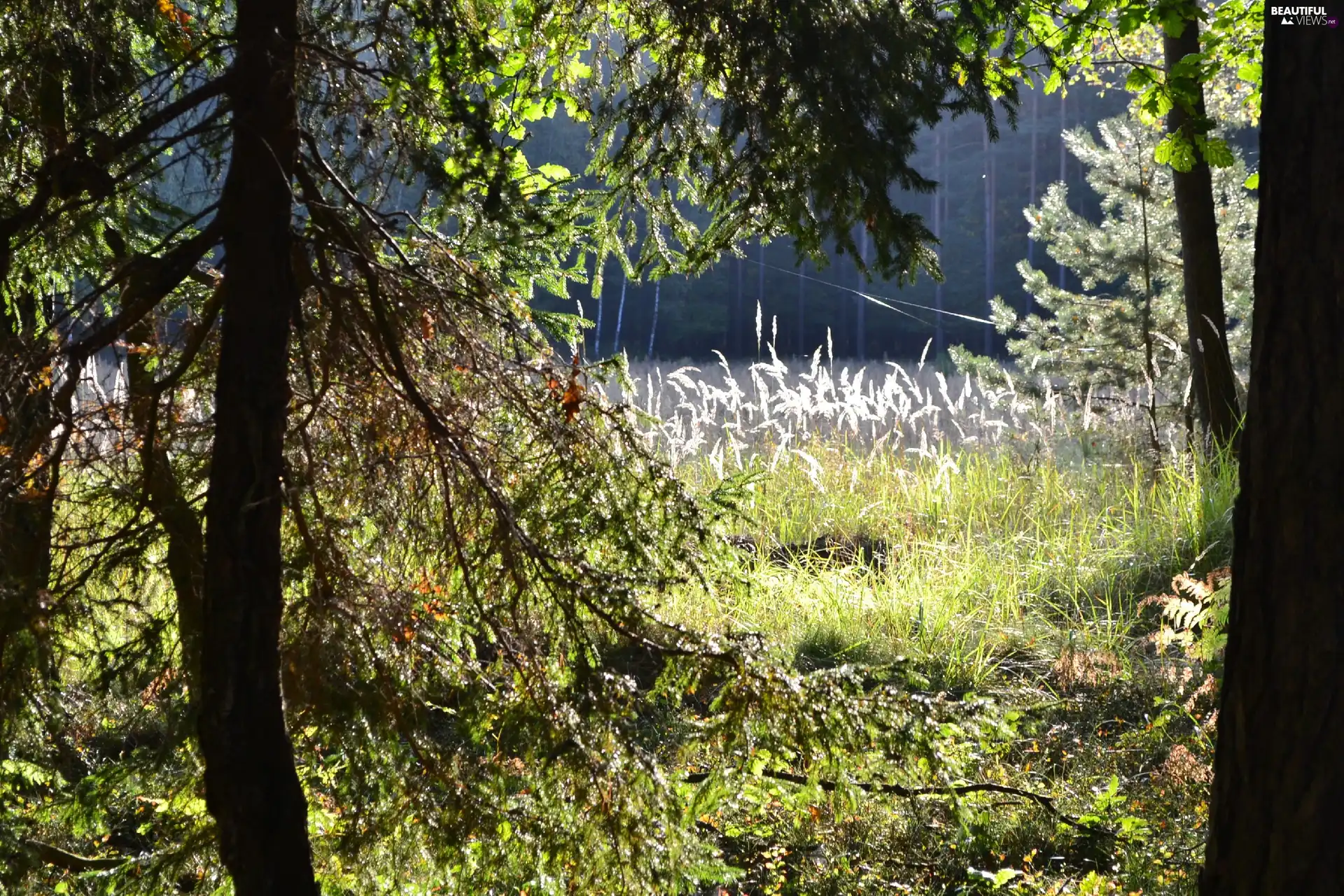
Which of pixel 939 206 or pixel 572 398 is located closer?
pixel 572 398

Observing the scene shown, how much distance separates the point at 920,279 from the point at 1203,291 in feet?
96.1

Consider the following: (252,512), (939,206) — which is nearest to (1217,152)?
(252,512)

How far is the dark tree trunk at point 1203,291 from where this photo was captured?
276 inches

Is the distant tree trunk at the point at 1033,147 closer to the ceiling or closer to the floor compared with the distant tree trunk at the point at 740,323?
closer to the ceiling

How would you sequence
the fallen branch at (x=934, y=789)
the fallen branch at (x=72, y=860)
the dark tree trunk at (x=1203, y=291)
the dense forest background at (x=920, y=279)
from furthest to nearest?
the dense forest background at (x=920, y=279)
the dark tree trunk at (x=1203, y=291)
the fallen branch at (x=934, y=789)
the fallen branch at (x=72, y=860)

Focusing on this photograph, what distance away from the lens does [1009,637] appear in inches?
218

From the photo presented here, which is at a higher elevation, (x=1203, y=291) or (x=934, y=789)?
(x=1203, y=291)

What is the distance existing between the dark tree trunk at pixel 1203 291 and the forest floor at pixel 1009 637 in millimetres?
397

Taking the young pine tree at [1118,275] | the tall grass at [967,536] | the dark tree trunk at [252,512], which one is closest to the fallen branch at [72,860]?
the dark tree trunk at [252,512]

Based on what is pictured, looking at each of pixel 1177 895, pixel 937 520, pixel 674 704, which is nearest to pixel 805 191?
pixel 674 704

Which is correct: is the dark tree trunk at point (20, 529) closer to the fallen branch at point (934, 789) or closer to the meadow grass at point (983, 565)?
the fallen branch at point (934, 789)

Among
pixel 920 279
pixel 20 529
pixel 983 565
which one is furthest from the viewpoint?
pixel 920 279

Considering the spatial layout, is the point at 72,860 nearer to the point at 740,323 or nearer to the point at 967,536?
the point at 967,536

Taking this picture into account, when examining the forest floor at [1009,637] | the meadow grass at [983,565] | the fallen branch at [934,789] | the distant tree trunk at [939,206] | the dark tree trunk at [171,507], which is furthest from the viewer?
the distant tree trunk at [939,206]
